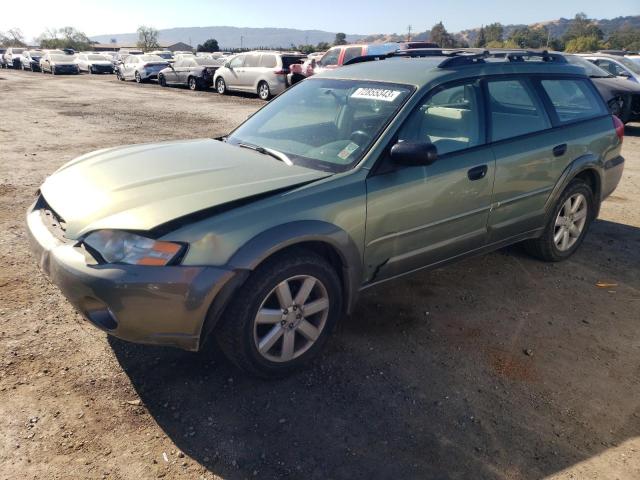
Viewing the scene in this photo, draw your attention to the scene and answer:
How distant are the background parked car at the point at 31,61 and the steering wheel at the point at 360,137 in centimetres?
4071

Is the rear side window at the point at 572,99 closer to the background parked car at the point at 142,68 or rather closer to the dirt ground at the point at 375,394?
the dirt ground at the point at 375,394

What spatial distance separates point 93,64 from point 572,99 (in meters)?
35.4

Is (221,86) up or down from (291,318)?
down

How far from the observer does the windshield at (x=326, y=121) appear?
333 cm

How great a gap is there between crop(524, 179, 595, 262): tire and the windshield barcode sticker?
6.35ft

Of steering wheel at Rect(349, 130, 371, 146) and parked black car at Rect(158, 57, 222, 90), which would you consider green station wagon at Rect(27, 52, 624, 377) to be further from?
parked black car at Rect(158, 57, 222, 90)

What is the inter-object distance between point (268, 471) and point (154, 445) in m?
0.58

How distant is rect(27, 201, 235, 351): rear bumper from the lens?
2523mm

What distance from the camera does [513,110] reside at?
4047 millimetres

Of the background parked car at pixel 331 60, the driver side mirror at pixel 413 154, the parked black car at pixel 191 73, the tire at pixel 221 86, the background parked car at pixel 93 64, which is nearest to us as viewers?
the driver side mirror at pixel 413 154

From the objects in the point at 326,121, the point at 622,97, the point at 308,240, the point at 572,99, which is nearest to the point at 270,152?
the point at 326,121

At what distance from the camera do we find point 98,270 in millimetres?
2574

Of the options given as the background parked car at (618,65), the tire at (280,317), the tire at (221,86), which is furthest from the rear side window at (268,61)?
the tire at (280,317)

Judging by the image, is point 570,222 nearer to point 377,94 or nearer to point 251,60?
point 377,94
